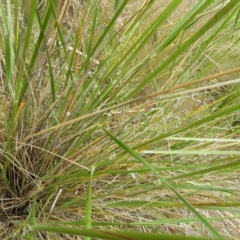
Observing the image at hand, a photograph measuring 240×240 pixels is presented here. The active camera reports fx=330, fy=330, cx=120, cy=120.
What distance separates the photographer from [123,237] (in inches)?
7.4

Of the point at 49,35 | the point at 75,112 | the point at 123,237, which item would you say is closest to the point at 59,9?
the point at 49,35

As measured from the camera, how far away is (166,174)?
2.20 feet

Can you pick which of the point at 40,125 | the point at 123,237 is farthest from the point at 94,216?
the point at 123,237

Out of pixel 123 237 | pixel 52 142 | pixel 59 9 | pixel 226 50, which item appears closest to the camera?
pixel 123 237

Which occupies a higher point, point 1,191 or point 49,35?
point 49,35

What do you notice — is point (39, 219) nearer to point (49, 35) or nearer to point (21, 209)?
point (21, 209)

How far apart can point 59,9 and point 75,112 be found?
0.62 ft

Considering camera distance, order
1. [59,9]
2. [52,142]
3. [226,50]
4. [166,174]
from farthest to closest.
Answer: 1. [226,50]
2. [166,174]
3. [52,142]
4. [59,9]

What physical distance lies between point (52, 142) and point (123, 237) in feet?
1.22

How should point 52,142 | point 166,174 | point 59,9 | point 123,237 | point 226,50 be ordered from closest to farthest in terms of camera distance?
point 123,237 < point 59,9 < point 52,142 < point 166,174 < point 226,50

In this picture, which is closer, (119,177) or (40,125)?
(40,125)

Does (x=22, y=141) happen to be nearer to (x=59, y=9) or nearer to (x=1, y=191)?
(x=1, y=191)

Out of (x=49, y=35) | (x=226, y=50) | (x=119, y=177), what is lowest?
(x=119, y=177)

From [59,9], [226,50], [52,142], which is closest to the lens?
[59,9]
